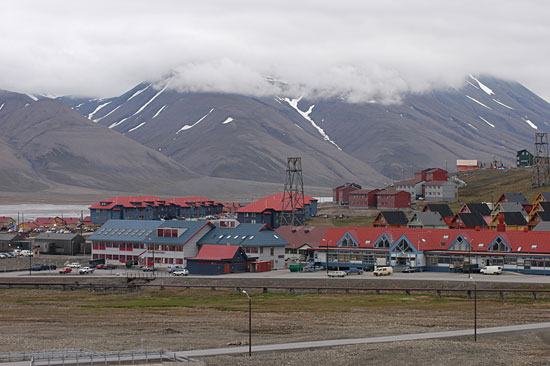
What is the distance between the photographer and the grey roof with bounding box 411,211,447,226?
120875mm

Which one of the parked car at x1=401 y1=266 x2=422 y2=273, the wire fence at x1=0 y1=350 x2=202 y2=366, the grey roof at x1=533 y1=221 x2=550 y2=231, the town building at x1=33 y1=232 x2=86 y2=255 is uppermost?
the grey roof at x1=533 y1=221 x2=550 y2=231

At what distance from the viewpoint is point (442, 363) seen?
44.2 metres

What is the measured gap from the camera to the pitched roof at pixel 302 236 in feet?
336

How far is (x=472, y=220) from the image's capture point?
4653 inches

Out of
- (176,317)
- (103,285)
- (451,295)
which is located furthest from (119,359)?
(103,285)

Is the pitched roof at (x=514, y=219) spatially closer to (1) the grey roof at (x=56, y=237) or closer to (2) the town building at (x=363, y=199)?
(2) the town building at (x=363, y=199)

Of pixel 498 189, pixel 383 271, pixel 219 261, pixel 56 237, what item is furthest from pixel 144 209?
pixel 383 271

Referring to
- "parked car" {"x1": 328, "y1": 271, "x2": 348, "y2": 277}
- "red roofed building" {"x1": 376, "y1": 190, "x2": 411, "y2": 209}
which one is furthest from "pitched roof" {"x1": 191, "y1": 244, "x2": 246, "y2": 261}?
"red roofed building" {"x1": 376, "y1": 190, "x2": 411, "y2": 209}

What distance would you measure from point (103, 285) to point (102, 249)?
73.0 ft

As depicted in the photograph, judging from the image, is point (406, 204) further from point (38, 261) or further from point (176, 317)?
point (176, 317)

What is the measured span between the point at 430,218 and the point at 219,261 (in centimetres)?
4152

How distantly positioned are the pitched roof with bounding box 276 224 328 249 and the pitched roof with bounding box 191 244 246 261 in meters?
11.4

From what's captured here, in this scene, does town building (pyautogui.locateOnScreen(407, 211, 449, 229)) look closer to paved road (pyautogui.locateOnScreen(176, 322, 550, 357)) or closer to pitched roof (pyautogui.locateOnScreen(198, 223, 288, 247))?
pitched roof (pyautogui.locateOnScreen(198, 223, 288, 247))

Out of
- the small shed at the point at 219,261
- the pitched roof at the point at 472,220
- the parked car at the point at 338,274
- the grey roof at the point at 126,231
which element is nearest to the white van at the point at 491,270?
A: the parked car at the point at 338,274
